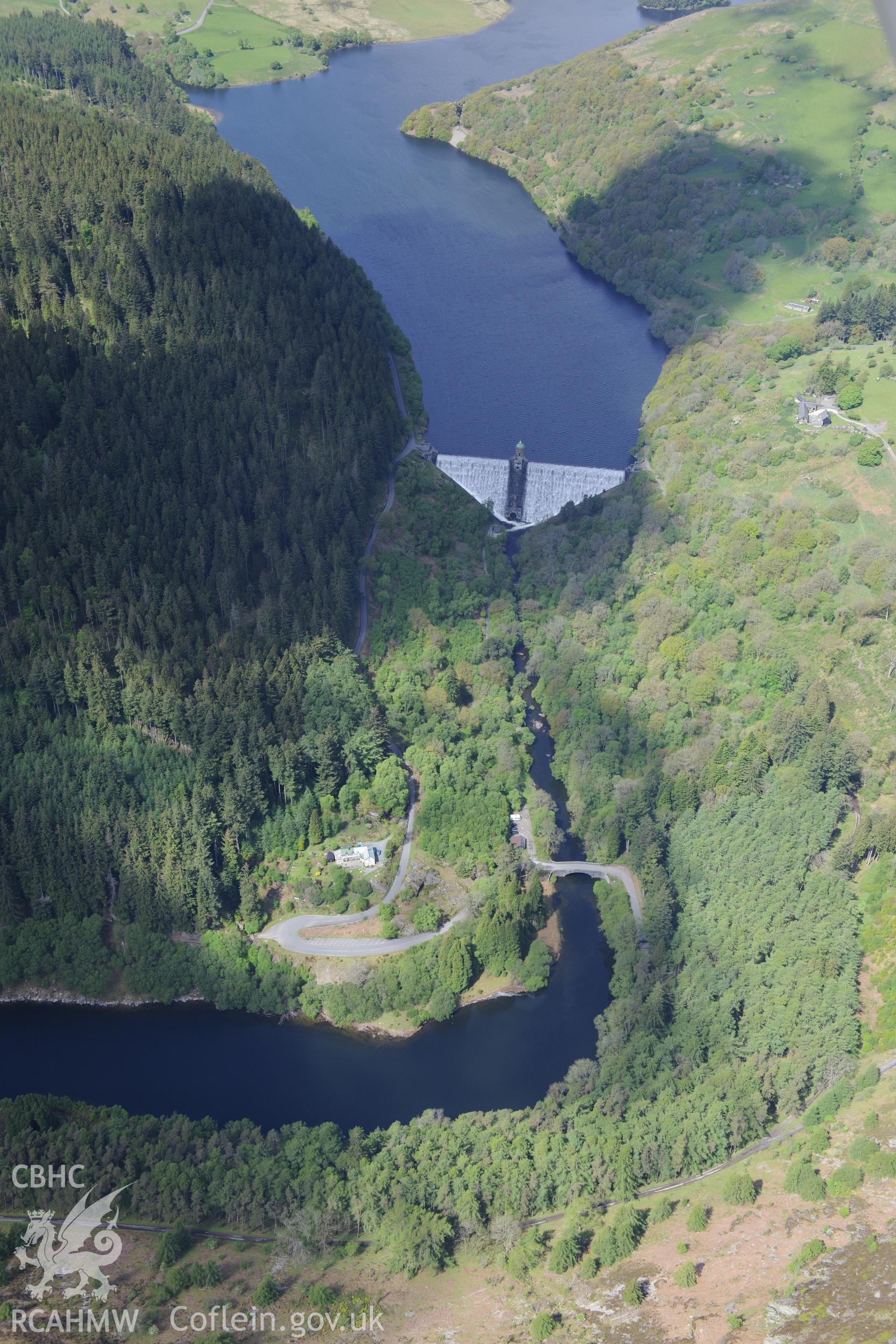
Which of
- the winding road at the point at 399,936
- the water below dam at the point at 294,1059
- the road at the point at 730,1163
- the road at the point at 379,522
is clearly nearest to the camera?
the road at the point at 730,1163

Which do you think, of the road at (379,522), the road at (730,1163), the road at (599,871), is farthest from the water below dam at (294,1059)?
the road at (379,522)

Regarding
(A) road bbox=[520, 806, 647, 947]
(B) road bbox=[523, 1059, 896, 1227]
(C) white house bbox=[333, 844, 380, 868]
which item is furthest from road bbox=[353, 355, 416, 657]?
(B) road bbox=[523, 1059, 896, 1227]

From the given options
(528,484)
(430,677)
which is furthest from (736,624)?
(528,484)

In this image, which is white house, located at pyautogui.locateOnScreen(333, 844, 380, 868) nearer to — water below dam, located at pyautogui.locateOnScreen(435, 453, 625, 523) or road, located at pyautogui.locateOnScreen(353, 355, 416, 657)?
road, located at pyautogui.locateOnScreen(353, 355, 416, 657)

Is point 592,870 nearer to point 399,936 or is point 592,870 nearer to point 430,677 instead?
point 399,936

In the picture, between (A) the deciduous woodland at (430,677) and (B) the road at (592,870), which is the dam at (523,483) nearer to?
(A) the deciduous woodland at (430,677)
